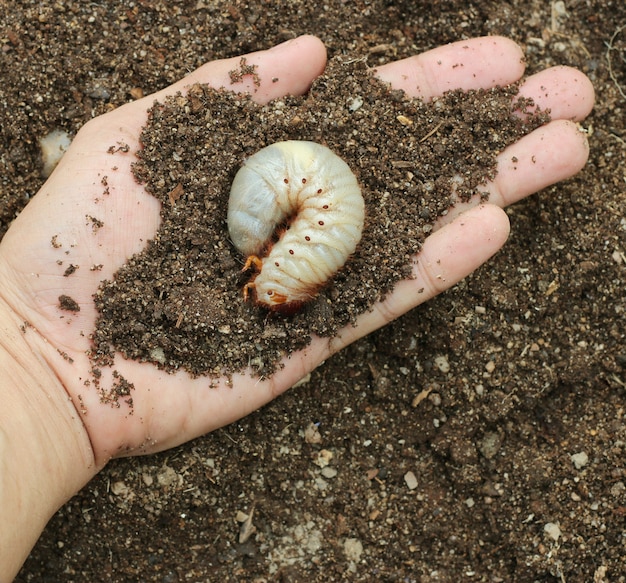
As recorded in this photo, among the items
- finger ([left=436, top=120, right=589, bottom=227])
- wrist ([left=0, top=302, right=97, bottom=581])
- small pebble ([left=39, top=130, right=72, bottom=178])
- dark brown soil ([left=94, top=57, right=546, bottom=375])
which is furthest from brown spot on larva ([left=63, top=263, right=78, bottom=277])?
finger ([left=436, top=120, right=589, bottom=227])

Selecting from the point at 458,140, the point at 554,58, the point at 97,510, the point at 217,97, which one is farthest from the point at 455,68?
the point at 97,510

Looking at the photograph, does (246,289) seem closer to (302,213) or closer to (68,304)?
(302,213)

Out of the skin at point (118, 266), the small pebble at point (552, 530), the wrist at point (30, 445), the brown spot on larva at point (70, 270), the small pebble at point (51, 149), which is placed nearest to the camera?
the wrist at point (30, 445)

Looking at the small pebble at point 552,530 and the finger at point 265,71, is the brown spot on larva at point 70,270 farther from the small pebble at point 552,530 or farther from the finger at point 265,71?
the small pebble at point 552,530

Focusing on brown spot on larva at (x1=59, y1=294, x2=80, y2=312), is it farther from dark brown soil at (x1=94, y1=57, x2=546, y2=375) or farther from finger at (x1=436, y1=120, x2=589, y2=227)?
finger at (x1=436, y1=120, x2=589, y2=227)

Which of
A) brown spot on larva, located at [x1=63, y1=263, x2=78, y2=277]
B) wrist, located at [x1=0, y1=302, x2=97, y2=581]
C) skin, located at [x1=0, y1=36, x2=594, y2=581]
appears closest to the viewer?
wrist, located at [x1=0, y1=302, x2=97, y2=581]

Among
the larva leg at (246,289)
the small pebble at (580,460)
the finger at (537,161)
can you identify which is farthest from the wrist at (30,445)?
the small pebble at (580,460)
